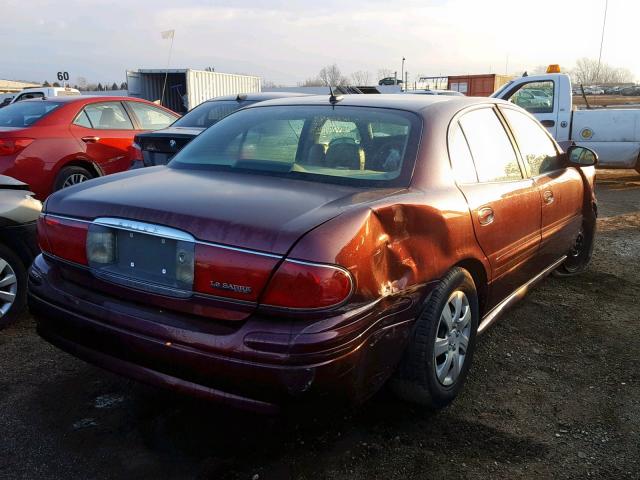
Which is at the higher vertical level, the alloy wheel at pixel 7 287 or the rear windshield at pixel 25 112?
the rear windshield at pixel 25 112

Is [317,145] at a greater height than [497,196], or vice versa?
[317,145]

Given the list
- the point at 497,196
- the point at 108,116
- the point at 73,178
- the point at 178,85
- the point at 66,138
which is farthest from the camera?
the point at 178,85

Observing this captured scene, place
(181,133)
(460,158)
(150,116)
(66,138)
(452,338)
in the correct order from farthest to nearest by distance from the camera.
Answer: (150,116) → (66,138) → (181,133) → (460,158) → (452,338)

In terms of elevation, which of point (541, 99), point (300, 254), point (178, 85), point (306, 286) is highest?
point (178, 85)

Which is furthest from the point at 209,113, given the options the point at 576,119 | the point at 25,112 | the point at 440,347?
the point at 576,119

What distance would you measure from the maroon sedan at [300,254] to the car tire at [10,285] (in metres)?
1.31

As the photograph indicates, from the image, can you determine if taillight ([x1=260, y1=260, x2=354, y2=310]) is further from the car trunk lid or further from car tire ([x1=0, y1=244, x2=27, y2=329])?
car tire ([x1=0, y1=244, x2=27, y2=329])

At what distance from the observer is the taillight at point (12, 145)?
623 cm

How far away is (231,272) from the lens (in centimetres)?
208

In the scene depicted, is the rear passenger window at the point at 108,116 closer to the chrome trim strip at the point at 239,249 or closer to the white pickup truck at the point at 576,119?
the chrome trim strip at the point at 239,249

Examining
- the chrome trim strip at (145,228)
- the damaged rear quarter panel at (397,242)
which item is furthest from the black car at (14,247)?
the damaged rear quarter panel at (397,242)

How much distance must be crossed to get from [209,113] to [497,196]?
5014 mm

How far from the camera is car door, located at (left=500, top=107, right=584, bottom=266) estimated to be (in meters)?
3.77

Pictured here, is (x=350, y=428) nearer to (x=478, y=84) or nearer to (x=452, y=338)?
(x=452, y=338)
